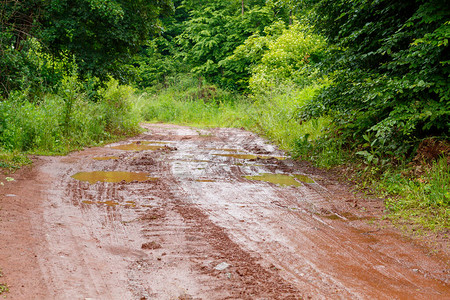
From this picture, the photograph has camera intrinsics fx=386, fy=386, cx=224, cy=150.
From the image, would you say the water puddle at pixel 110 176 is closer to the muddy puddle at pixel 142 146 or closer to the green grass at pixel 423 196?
the muddy puddle at pixel 142 146

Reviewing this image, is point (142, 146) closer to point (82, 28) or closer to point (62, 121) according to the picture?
point (62, 121)

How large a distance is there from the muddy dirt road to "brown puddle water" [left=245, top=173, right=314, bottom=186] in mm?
38

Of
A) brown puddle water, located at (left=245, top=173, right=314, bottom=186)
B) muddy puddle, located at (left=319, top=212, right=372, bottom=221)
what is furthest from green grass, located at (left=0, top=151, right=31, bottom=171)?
muddy puddle, located at (left=319, top=212, right=372, bottom=221)

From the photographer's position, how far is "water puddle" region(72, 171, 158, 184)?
6.62 m

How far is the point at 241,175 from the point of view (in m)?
7.28

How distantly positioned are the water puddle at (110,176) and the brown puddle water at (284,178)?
1946mm

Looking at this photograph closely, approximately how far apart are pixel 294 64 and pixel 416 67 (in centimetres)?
1376

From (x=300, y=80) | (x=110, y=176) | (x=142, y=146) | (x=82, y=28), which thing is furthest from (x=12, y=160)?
(x=300, y=80)

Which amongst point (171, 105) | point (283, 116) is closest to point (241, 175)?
point (283, 116)

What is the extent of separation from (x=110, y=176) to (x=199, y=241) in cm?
350

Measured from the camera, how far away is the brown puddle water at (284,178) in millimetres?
6836

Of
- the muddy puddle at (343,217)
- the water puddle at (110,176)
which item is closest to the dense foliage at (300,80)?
the muddy puddle at (343,217)

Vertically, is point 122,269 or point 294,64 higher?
point 294,64

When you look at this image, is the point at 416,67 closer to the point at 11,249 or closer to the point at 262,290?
the point at 262,290
